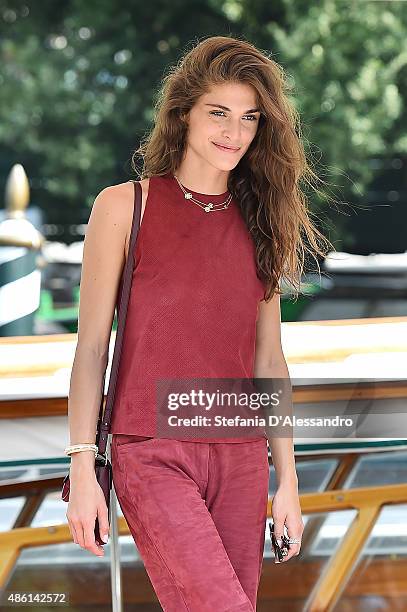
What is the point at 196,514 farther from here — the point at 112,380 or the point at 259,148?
the point at 259,148

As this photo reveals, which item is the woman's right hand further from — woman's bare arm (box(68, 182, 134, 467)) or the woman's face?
the woman's face

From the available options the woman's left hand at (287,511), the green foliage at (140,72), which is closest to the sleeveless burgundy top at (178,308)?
the woman's left hand at (287,511)

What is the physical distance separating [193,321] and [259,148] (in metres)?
0.32

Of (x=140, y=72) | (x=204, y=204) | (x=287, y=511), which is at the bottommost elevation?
(x=287, y=511)

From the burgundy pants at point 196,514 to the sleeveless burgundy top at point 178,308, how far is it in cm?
3

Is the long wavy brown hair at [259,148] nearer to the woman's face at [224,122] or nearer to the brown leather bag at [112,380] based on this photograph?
the woman's face at [224,122]

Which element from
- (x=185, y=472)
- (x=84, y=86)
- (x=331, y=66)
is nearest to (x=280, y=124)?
(x=185, y=472)

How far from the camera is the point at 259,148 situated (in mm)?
1518

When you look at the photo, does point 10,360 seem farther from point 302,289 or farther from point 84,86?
point 84,86

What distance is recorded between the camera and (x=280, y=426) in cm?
152

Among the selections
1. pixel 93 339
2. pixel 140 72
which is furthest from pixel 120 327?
pixel 140 72

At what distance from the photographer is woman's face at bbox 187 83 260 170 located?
4.66 feet

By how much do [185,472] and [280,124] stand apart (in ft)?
1.76

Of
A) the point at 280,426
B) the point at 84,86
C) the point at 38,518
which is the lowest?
the point at 38,518
